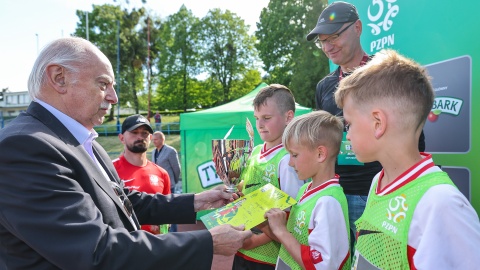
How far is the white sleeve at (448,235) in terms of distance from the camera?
124 centimetres

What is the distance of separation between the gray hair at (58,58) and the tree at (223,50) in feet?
129

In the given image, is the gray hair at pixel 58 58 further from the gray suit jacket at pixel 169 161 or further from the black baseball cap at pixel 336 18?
the gray suit jacket at pixel 169 161

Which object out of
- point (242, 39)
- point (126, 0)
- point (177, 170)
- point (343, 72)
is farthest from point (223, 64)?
point (343, 72)

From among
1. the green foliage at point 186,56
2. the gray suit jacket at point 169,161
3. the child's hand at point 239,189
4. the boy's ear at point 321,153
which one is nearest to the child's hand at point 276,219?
the boy's ear at point 321,153

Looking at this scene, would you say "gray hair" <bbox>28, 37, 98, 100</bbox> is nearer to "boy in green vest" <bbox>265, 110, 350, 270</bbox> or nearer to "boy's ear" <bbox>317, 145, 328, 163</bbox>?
Result: "boy in green vest" <bbox>265, 110, 350, 270</bbox>

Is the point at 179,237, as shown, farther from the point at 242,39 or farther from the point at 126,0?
the point at 126,0

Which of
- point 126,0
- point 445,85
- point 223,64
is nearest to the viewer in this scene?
point 445,85

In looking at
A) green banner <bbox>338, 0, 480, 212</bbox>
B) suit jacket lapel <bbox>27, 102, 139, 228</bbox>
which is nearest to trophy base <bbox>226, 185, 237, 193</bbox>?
suit jacket lapel <bbox>27, 102, 139, 228</bbox>

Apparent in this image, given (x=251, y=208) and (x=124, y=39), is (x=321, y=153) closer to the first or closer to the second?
(x=251, y=208)

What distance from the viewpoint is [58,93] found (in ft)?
6.46

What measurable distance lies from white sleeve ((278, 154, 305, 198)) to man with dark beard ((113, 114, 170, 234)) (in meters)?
2.08

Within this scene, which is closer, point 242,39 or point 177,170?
point 177,170

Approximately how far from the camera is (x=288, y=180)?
2.75 meters

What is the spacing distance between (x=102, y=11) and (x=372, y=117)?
4771 centimetres
